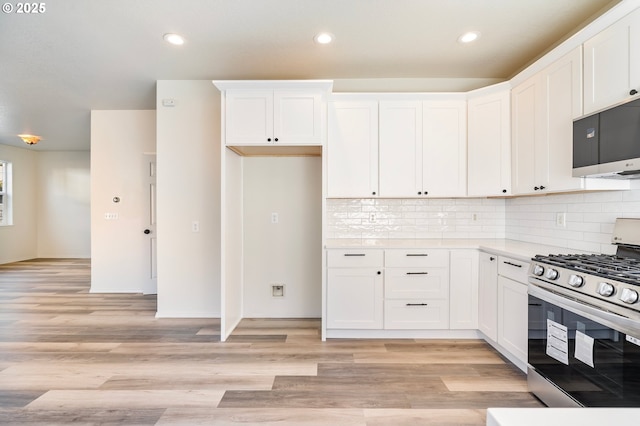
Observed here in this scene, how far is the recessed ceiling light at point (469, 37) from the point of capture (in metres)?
2.61

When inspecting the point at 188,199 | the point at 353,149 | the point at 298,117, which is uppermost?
the point at 298,117

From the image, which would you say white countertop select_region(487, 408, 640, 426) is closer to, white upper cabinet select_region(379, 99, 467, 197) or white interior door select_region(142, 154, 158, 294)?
white upper cabinet select_region(379, 99, 467, 197)

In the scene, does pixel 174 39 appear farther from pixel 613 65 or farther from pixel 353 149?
pixel 613 65

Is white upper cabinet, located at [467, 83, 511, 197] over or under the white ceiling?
under

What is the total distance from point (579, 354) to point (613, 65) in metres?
1.73

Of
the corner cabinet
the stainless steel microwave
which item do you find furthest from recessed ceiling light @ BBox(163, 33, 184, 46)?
the stainless steel microwave

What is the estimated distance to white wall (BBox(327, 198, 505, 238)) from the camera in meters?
3.51

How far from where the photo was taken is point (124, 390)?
7.18 feet

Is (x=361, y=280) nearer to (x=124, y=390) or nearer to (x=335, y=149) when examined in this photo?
(x=335, y=149)

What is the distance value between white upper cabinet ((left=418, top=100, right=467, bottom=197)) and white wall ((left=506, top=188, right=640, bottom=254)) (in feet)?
2.09

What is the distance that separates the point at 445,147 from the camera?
127 inches

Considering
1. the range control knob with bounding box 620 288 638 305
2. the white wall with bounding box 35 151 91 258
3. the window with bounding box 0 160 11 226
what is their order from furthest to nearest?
the white wall with bounding box 35 151 91 258 < the window with bounding box 0 160 11 226 < the range control knob with bounding box 620 288 638 305

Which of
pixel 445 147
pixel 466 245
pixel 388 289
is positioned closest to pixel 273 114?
pixel 445 147

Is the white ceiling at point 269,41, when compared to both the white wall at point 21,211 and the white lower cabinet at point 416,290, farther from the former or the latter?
the white wall at point 21,211
